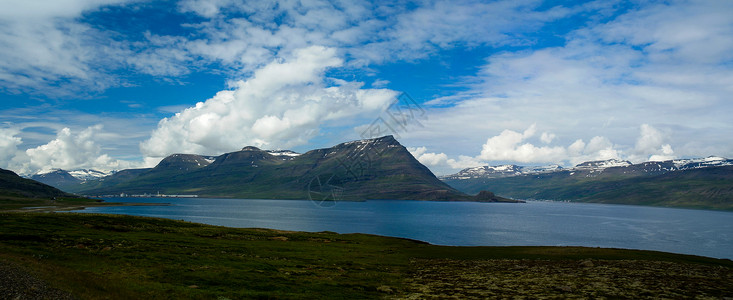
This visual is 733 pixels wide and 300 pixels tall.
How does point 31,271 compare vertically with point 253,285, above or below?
above

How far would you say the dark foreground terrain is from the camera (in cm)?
2803

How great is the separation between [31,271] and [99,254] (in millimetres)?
17447

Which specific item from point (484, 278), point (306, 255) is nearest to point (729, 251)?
point (484, 278)

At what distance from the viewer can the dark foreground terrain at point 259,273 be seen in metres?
28.0

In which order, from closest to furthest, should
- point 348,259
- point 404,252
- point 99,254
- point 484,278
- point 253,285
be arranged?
point 253,285, point 99,254, point 484,278, point 348,259, point 404,252

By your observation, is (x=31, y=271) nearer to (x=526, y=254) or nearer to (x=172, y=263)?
(x=172, y=263)

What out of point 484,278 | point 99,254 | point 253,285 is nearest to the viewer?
point 253,285

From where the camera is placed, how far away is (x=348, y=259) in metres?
59.7

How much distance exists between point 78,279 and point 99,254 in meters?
16.8

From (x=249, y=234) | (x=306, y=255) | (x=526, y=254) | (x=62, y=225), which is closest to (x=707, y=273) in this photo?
(x=526, y=254)

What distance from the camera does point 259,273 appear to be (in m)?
41.4

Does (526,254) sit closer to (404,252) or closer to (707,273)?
(404,252)

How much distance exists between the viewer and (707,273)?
49.8 metres

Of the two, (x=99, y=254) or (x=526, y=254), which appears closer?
(x=99, y=254)
